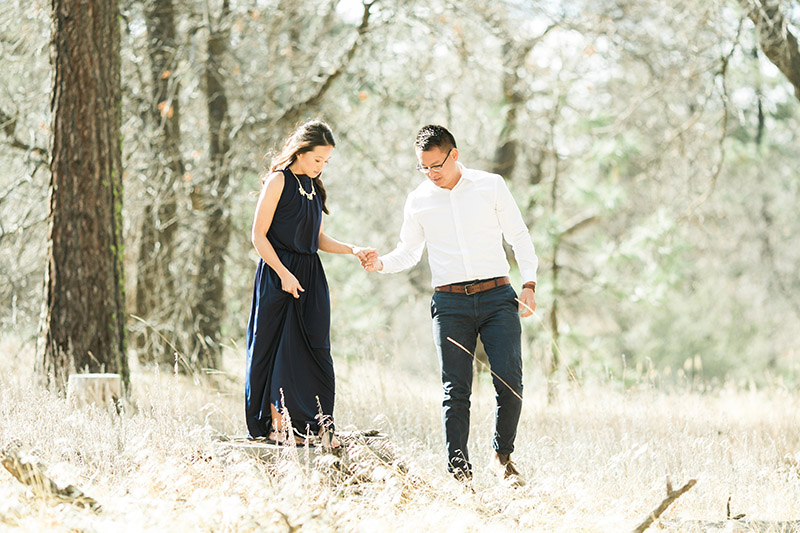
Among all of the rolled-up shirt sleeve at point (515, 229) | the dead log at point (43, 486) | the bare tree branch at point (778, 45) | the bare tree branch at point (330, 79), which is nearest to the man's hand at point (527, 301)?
the rolled-up shirt sleeve at point (515, 229)

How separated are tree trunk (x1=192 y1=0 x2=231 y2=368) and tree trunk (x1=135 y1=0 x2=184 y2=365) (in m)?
0.36

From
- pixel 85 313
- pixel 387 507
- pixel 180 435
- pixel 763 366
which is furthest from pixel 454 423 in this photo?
pixel 763 366

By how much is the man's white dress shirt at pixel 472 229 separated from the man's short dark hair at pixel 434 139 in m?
0.21

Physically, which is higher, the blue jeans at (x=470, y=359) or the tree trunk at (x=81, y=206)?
the tree trunk at (x=81, y=206)

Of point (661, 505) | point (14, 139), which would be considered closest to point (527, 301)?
point (661, 505)

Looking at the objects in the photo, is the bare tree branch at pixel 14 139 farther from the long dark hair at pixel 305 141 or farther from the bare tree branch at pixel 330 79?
the long dark hair at pixel 305 141

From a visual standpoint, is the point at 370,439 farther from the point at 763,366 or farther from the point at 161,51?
the point at 763,366

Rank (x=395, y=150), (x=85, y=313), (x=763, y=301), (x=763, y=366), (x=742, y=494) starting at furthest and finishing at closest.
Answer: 1. (x=763, y=301)
2. (x=763, y=366)
3. (x=395, y=150)
4. (x=85, y=313)
5. (x=742, y=494)

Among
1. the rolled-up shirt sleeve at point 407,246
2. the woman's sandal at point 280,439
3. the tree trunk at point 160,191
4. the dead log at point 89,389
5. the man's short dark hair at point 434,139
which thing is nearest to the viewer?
the woman's sandal at point 280,439

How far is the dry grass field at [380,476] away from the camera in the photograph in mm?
3277

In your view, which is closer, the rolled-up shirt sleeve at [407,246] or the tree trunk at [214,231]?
the rolled-up shirt sleeve at [407,246]

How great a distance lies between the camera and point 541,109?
12500mm

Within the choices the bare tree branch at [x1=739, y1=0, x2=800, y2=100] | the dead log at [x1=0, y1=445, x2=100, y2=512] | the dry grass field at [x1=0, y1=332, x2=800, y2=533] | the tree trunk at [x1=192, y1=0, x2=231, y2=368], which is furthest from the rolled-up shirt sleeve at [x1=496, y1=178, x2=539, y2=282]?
the tree trunk at [x1=192, y1=0, x2=231, y2=368]

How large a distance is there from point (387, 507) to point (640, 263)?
10.3m
